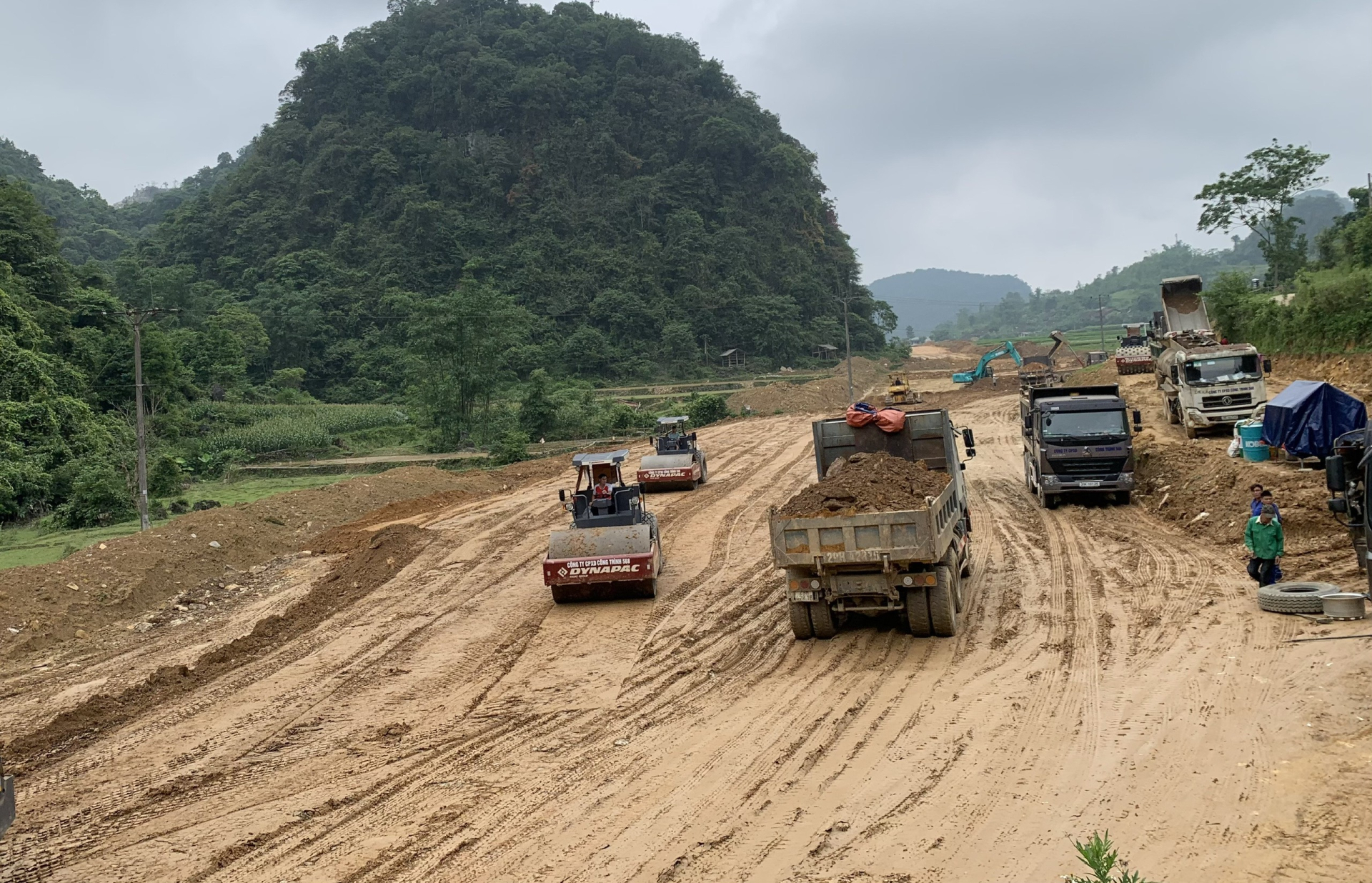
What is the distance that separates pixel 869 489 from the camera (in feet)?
42.4

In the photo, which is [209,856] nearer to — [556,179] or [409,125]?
[556,179]

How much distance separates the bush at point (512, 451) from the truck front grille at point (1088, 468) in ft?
81.4

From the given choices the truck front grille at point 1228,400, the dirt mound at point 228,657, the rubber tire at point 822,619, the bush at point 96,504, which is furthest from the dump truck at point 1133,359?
the bush at point 96,504

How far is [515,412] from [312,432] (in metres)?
9.88

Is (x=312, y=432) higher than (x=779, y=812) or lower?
higher

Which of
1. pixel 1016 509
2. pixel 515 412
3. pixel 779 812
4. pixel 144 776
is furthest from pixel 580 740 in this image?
pixel 515 412

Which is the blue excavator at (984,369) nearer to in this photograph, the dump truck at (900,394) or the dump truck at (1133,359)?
the dump truck at (1133,359)

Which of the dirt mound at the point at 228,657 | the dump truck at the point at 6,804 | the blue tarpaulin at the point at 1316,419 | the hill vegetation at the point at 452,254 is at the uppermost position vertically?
the hill vegetation at the point at 452,254

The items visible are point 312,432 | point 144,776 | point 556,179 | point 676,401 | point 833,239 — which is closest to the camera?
point 144,776

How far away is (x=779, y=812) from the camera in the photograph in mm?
7828

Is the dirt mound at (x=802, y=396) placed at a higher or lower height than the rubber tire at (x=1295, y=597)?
higher

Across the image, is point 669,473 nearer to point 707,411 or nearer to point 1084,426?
point 1084,426

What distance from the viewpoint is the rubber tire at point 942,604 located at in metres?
11.9

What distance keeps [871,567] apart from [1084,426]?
11167mm
